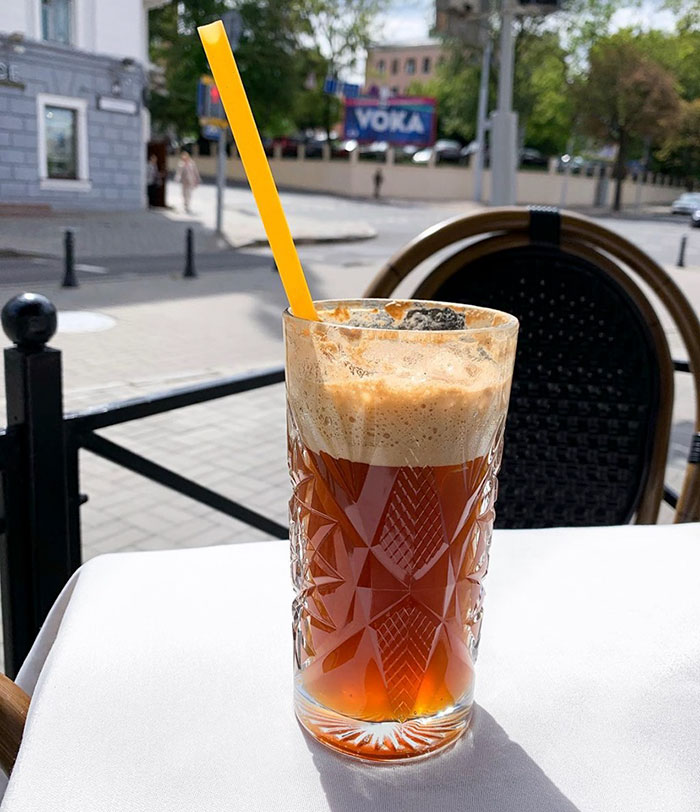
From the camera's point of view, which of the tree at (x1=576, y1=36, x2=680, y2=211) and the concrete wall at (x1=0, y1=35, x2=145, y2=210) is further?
the tree at (x1=576, y1=36, x2=680, y2=211)

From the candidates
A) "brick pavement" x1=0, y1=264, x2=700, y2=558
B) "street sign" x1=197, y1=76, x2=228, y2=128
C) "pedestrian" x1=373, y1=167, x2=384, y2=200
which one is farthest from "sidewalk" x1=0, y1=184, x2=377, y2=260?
"pedestrian" x1=373, y1=167, x2=384, y2=200

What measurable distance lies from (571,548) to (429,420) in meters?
0.48

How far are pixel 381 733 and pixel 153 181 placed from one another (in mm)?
23211

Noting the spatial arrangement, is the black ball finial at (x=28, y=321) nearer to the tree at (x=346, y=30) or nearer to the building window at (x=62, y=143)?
the building window at (x=62, y=143)

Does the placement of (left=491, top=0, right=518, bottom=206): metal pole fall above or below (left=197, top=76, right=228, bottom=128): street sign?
below

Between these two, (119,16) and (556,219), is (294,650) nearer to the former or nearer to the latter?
(556,219)

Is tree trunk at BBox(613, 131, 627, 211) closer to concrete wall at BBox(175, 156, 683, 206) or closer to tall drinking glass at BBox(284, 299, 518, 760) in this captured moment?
concrete wall at BBox(175, 156, 683, 206)

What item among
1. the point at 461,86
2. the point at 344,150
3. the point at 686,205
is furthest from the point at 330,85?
the point at 686,205

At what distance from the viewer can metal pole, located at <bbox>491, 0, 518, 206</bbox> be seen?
564 centimetres

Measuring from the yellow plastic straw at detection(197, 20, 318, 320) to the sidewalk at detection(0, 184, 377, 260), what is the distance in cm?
1349

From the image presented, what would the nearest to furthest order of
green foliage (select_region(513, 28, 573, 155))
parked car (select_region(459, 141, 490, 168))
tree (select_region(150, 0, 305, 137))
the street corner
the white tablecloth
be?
the white tablecloth, the street corner, tree (select_region(150, 0, 305, 137)), green foliage (select_region(513, 28, 573, 155)), parked car (select_region(459, 141, 490, 168))

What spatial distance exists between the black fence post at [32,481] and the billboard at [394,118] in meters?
41.3

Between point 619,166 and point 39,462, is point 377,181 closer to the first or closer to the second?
point 619,166

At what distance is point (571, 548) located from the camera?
3.78ft
